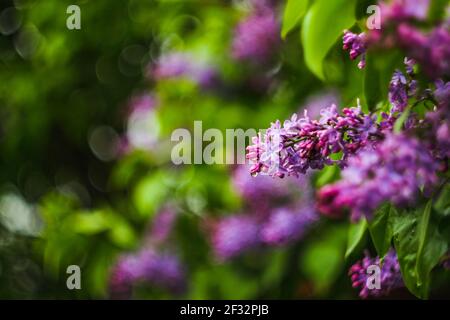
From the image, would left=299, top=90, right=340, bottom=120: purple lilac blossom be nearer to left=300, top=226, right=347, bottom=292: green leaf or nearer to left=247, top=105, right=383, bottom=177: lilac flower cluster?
left=300, top=226, right=347, bottom=292: green leaf

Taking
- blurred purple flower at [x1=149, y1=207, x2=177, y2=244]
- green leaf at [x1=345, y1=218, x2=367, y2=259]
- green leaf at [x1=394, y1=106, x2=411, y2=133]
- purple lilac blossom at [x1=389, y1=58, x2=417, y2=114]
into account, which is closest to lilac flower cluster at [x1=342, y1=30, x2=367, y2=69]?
purple lilac blossom at [x1=389, y1=58, x2=417, y2=114]

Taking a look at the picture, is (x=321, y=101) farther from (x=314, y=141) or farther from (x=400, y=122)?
(x=400, y=122)

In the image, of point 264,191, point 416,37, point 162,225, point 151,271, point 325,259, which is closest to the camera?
point 416,37

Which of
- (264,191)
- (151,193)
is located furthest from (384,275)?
(151,193)

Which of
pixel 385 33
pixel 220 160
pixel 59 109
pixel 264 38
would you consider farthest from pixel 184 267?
pixel 385 33

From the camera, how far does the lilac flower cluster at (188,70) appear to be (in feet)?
10.2

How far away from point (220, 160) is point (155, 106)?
0.52m

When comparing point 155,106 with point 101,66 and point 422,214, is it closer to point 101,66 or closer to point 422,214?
point 101,66

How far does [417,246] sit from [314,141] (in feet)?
0.81

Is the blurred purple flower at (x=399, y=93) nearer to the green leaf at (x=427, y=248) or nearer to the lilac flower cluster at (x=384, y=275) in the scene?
the green leaf at (x=427, y=248)

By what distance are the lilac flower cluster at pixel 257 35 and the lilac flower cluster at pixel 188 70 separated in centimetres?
12

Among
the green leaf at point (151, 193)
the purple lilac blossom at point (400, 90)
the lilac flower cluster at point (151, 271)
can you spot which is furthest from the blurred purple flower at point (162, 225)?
the purple lilac blossom at point (400, 90)

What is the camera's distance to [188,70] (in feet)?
10.4

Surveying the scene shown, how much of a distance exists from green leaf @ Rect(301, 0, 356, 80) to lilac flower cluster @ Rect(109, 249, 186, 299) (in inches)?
68.1
